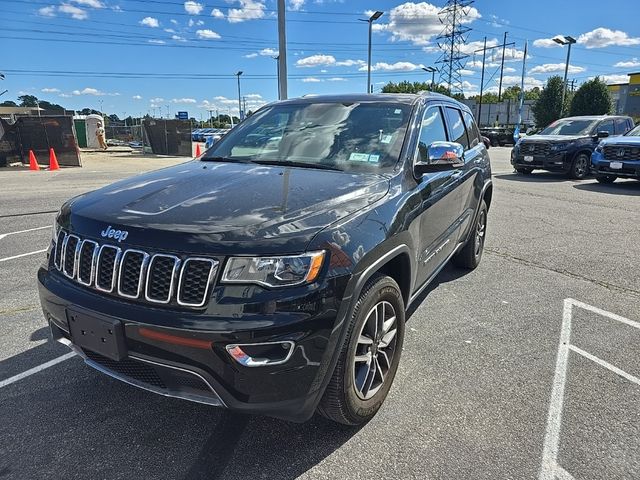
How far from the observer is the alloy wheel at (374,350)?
103 inches

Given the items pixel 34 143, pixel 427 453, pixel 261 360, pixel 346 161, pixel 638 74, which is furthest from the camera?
pixel 638 74

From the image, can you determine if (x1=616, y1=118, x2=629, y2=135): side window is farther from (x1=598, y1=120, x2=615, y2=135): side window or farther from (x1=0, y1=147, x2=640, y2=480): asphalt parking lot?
(x1=0, y1=147, x2=640, y2=480): asphalt parking lot

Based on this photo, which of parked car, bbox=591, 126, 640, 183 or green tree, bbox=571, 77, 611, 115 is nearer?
parked car, bbox=591, 126, 640, 183

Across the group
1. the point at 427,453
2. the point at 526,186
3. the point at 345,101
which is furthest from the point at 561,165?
the point at 427,453

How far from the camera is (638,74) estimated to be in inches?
2539

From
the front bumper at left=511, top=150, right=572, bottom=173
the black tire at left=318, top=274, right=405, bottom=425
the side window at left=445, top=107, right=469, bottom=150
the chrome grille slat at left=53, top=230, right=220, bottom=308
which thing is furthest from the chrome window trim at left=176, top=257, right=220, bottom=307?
the front bumper at left=511, top=150, right=572, bottom=173

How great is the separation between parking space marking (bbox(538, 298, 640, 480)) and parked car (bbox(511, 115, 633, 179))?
36.0 feet

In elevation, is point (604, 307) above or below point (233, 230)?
below

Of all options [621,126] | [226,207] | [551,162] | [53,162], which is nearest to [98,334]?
[226,207]

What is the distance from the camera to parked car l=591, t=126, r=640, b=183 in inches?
479

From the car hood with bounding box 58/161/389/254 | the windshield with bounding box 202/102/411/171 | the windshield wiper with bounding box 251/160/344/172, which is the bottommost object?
the car hood with bounding box 58/161/389/254

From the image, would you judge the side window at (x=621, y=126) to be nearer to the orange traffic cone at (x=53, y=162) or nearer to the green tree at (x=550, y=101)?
the orange traffic cone at (x=53, y=162)

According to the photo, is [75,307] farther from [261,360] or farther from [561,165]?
[561,165]

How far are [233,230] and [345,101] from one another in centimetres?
214
